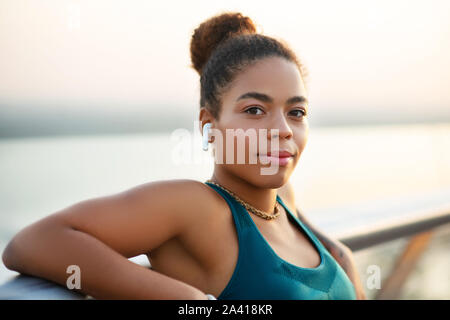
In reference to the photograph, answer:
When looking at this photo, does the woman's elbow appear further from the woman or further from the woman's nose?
the woman's nose

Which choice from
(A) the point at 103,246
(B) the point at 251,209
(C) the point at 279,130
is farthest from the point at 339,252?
(A) the point at 103,246

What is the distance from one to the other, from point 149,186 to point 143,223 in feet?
0.24

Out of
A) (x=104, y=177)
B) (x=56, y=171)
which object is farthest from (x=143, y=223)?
(x=56, y=171)

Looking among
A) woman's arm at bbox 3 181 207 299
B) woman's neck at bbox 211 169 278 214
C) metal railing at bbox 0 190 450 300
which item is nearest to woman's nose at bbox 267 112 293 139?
woman's neck at bbox 211 169 278 214

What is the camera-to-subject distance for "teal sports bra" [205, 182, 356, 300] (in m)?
0.81

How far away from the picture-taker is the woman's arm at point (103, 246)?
66 centimetres

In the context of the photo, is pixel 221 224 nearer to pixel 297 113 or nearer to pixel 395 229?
pixel 297 113

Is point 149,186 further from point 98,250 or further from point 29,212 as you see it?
point 29,212

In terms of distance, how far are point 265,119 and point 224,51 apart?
227 millimetres

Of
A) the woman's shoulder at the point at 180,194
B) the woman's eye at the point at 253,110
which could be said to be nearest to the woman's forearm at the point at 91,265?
the woman's shoulder at the point at 180,194

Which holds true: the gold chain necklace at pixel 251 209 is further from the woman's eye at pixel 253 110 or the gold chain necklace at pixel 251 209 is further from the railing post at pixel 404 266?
the railing post at pixel 404 266

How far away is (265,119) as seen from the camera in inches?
35.2

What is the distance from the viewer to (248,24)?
1157mm

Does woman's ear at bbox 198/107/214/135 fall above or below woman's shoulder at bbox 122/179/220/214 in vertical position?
above
